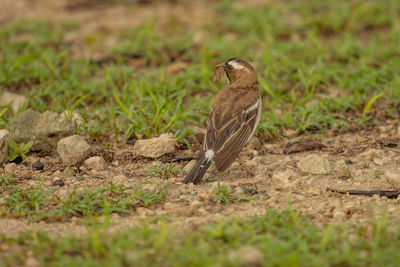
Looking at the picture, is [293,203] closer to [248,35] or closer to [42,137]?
[42,137]

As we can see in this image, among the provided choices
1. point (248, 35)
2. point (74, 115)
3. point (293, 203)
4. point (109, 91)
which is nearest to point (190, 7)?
point (248, 35)

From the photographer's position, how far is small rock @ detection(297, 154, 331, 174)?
536cm

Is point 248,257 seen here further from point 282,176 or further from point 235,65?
point 235,65

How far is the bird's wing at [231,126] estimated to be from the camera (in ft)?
17.3

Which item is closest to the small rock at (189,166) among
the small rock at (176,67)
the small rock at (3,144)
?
the small rock at (3,144)

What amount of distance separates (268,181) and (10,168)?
255 centimetres

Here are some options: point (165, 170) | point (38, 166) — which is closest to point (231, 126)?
point (165, 170)

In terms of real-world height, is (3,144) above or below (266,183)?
above

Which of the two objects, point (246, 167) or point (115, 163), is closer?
point (246, 167)

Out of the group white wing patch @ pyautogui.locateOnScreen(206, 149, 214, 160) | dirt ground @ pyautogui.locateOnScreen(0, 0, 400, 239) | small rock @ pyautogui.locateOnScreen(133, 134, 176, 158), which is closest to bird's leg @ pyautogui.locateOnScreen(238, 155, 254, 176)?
dirt ground @ pyautogui.locateOnScreen(0, 0, 400, 239)

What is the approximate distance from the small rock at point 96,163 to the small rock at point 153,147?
40cm

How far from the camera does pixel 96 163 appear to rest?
5.47 meters

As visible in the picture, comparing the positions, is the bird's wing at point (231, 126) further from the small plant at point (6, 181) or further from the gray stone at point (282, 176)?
the small plant at point (6, 181)

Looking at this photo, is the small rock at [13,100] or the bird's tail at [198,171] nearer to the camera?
the bird's tail at [198,171]
